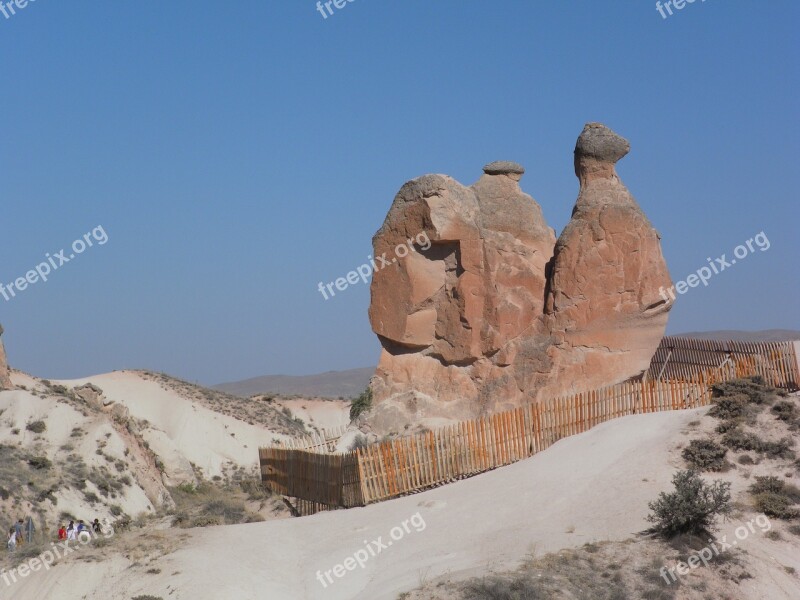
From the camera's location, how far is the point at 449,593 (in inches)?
497

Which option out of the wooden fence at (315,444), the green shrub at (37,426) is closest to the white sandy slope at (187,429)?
the green shrub at (37,426)

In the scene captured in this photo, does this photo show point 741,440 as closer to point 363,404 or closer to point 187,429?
point 363,404

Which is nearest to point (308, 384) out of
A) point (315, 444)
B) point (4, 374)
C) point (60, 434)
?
point (4, 374)

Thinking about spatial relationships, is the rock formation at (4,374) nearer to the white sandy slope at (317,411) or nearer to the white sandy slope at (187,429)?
the white sandy slope at (187,429)

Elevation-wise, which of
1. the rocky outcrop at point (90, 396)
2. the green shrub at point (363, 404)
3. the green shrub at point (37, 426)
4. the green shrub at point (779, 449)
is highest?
the rocky outcrop at point (90, 396)

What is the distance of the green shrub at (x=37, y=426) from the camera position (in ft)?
105

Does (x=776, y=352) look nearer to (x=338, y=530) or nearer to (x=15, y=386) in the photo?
(x=338, y=530)

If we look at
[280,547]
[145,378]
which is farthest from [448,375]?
[145,378]

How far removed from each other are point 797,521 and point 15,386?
32.1m

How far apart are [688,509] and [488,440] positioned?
6.22 metres

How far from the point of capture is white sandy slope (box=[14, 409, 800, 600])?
14219mm

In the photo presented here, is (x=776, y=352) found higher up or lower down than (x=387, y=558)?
higher up

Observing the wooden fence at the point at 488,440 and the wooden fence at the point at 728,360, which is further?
the wooden fence at the point at 728,360

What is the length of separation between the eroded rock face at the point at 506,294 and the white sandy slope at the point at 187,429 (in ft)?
63.1
